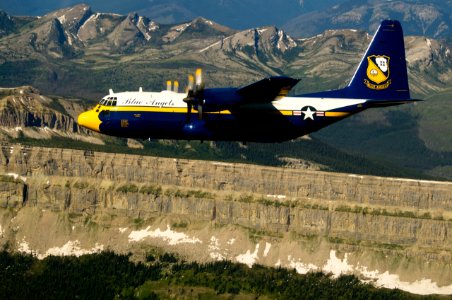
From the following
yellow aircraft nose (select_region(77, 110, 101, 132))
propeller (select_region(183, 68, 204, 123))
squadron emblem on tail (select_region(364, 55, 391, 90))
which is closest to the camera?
propeller (select_region(183, 68, 204, 123))

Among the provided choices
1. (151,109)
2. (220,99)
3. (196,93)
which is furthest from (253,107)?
(151,109)

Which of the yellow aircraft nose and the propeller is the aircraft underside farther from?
the propeller

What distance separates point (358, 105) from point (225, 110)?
71.7ft

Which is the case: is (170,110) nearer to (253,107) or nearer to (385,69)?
(253,107)

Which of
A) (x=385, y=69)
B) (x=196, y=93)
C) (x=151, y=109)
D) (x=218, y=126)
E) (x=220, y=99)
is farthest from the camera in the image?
(x=385, y=69)

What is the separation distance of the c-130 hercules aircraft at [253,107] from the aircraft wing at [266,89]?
145mm

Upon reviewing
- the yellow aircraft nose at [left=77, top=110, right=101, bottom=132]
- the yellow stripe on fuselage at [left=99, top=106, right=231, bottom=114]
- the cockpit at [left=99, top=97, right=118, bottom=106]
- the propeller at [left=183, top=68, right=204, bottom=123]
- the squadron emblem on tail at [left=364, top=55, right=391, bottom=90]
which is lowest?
the yellow aircraft nose at [left=77, top=110, right=101, bottom=132]

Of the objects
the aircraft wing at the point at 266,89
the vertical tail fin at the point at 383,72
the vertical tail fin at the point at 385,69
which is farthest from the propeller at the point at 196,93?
the vertical tail fin at the point at 385,69

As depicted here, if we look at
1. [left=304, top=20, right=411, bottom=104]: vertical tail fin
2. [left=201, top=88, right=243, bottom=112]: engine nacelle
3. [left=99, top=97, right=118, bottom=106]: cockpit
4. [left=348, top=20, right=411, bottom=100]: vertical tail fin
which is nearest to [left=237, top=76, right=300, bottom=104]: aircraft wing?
[left=201, top=88, right=243, bottom=112]: engine nacelle

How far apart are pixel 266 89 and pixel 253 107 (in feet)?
16.2

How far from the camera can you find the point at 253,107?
157m

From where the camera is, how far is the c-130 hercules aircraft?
509ft

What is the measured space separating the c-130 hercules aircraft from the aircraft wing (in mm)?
145

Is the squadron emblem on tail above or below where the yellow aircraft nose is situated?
above
